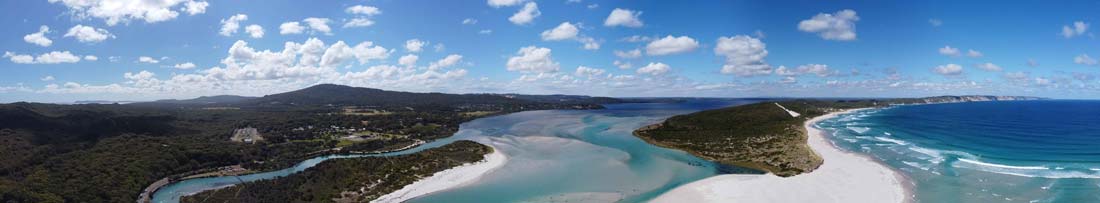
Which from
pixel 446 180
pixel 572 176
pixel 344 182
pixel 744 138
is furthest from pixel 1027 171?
pixel 344 182

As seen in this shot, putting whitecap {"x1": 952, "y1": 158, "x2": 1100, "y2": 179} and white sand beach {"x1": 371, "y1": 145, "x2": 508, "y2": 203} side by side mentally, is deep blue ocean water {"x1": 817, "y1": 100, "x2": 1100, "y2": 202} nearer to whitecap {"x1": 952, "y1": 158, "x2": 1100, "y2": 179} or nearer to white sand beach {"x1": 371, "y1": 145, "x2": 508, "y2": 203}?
whitecap {"x1": 952, "y1": 158, "x2": 1100, "y2": 179}

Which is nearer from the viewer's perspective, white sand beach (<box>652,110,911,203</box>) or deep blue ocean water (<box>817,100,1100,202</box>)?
deep blue ocean water (<box>817,100,1100,202</box>)

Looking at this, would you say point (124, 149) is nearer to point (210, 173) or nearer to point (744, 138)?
point (210, 173)

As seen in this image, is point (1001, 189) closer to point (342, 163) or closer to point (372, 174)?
point (372, 174)

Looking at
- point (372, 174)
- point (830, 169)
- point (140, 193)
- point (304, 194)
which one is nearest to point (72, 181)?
point (140, 193)

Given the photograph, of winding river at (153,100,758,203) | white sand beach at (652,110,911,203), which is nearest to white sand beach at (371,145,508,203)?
winding river at (153,100,758,203)
